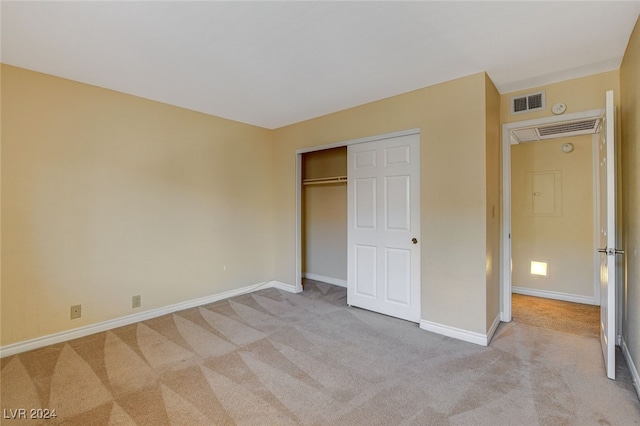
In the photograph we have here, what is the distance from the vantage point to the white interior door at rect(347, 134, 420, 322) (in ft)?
11.0

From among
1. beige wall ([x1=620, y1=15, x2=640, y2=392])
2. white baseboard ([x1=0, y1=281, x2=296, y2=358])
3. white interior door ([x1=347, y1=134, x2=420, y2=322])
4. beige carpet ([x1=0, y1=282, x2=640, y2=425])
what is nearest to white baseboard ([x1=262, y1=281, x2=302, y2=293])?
white baseboard ([x1=0, y1=281, x2=296, y2=358])

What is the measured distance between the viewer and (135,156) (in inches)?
133

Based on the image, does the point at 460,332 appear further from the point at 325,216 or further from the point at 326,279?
the point at 325,216

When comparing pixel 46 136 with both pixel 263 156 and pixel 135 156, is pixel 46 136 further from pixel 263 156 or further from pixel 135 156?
pixel 263 156

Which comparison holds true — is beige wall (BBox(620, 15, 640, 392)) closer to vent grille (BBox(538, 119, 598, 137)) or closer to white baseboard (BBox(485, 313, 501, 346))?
vent grille (BBox(538, 119, 598, 137))

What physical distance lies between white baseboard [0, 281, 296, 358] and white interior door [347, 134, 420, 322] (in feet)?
4.42

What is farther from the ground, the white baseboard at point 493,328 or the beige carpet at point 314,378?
the white baseboard at point 493,328

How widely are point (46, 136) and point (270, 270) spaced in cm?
327

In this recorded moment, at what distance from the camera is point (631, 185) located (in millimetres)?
2268

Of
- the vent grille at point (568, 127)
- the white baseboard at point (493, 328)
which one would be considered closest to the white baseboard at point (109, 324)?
the white baseboard at point (493, 328)

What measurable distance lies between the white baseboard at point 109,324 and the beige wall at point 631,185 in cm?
368

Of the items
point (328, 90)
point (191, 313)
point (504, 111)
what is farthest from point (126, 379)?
point (504, 111)

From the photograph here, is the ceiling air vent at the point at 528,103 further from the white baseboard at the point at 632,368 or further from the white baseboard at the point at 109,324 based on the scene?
the white baseboard at the point at 109,324

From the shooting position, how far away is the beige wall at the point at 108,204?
2.67 m
